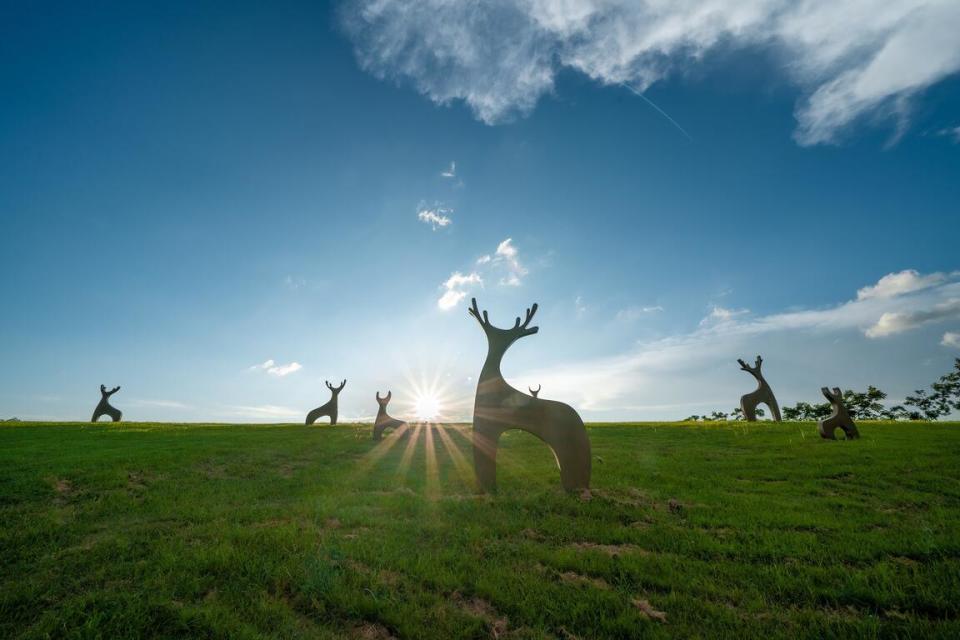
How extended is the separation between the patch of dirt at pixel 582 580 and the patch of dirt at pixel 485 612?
52.3 inches

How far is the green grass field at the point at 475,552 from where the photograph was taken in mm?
5055

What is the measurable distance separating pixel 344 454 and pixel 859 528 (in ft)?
63.1

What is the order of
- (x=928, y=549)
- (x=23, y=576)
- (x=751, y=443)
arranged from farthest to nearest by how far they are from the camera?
1. (x=751, y=443)
2. (x=928, y=549)
3. (x=23, y=576)

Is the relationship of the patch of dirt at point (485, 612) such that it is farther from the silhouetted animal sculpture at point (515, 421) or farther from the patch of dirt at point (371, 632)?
the silhouetted animal sculpture at point (515, 421)

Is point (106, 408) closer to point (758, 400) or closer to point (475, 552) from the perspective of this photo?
point (475, 552)

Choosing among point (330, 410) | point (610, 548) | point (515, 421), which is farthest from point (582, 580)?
point (330, 410)

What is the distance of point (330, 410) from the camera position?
115 ft

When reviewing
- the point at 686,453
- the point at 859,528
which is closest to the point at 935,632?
the point at 859,528

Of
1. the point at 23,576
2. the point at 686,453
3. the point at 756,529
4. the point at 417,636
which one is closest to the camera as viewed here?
the point at 417,636

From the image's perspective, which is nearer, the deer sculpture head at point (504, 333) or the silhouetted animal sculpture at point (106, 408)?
the deer sculpture head at point (504, 333)

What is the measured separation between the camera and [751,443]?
852 inches

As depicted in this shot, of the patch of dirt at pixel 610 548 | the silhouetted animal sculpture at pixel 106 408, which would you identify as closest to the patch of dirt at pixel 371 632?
the patch of dirt at pixel 610 548

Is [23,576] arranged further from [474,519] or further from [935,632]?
[935,632]

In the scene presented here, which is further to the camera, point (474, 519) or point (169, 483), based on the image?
point (169, 483)
